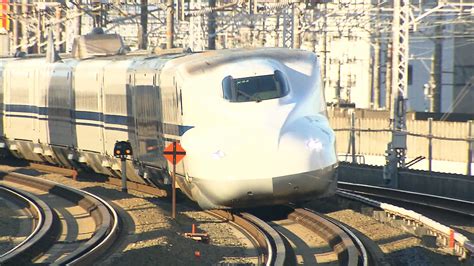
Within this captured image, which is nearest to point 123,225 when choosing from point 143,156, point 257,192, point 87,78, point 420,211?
point 257,192

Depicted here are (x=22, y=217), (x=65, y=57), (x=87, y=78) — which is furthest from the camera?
(x=65, y=57)

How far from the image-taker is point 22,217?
864 inches

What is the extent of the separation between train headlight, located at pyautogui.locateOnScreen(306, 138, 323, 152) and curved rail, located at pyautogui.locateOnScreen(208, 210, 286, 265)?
1.53 meters

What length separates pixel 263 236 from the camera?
1778 centimetres

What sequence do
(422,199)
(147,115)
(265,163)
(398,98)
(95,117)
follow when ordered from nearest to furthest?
(265,163), (147,115), (422,199), (95,117), (398,98)

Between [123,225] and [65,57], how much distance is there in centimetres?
1284

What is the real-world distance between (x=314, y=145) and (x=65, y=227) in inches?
193

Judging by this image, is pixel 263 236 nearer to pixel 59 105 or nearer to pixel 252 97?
pixel 252 97

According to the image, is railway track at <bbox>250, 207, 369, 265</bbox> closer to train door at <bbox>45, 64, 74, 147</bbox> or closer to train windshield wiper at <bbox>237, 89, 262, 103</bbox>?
train windshield wiper at <bbox>237, 89, 262, 103</bbox>

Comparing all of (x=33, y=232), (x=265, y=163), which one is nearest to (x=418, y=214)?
(x=265, y=163)

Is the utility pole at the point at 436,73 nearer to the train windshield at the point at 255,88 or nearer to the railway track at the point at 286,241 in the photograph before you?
the railway track at the point at 286,241

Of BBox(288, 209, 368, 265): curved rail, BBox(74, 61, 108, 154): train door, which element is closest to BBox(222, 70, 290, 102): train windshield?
BBox(288, 209, 368, 265): curved rail

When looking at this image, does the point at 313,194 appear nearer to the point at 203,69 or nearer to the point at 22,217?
the point at 203,69

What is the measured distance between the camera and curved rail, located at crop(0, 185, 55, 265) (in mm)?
15503
